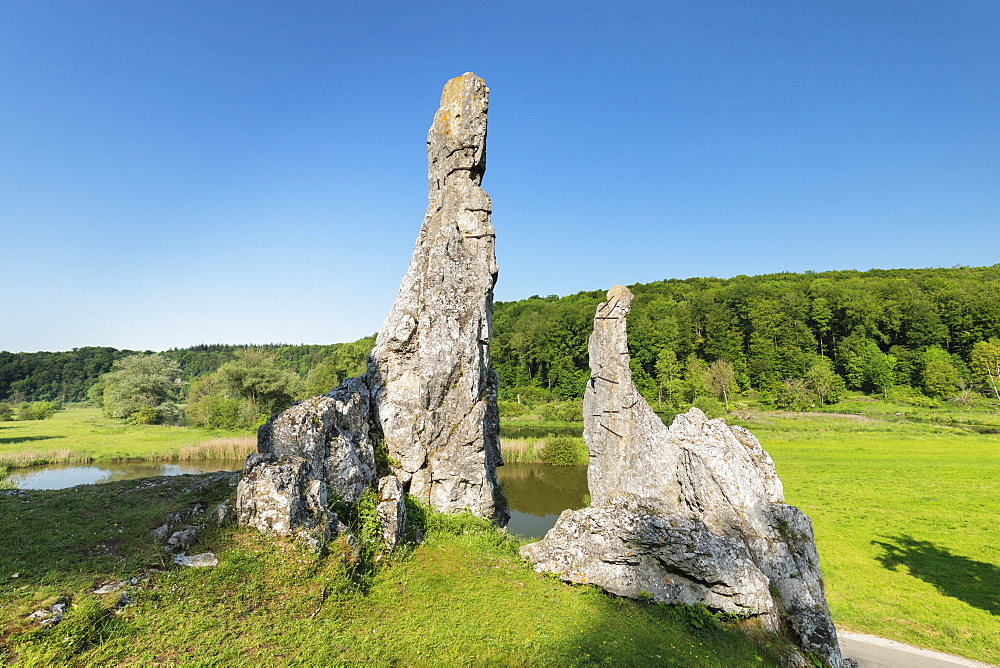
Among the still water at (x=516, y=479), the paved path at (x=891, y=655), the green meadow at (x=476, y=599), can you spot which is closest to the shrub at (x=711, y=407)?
the still water at (x=516, y=479)

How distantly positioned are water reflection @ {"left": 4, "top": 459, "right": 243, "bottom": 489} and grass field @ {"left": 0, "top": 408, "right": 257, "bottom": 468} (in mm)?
993

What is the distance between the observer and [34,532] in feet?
27.6

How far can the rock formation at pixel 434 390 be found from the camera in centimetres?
1132

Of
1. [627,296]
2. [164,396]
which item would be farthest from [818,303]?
[164,396]

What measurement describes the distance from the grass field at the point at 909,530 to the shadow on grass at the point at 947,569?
37 millimetres

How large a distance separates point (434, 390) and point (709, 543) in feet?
26.7

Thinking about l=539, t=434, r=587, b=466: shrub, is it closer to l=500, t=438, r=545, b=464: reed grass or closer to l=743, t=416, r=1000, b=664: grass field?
l=500, t=438, r=545, b=464: reed grass

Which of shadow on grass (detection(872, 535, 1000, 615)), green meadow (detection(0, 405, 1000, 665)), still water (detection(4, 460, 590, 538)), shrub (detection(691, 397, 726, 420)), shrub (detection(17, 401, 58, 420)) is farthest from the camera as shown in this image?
shrub (detection(17, 401, 58, 420))

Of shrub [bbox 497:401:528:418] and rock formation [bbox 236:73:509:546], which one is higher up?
rock formation [bbox 236:73:509:546]

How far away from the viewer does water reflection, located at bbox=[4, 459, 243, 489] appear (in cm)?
2870

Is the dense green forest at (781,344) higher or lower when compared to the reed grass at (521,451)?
higher

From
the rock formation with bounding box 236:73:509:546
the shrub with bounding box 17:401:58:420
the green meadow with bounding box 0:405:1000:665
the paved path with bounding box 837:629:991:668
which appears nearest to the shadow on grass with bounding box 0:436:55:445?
the shrub with bounding box 17:401:58:420

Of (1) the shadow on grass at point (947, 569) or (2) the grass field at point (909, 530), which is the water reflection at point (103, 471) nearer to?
(2) the grass field at point (909, 530)

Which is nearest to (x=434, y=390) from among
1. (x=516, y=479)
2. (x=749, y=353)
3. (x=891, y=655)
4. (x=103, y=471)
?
(x=891, y=655)
